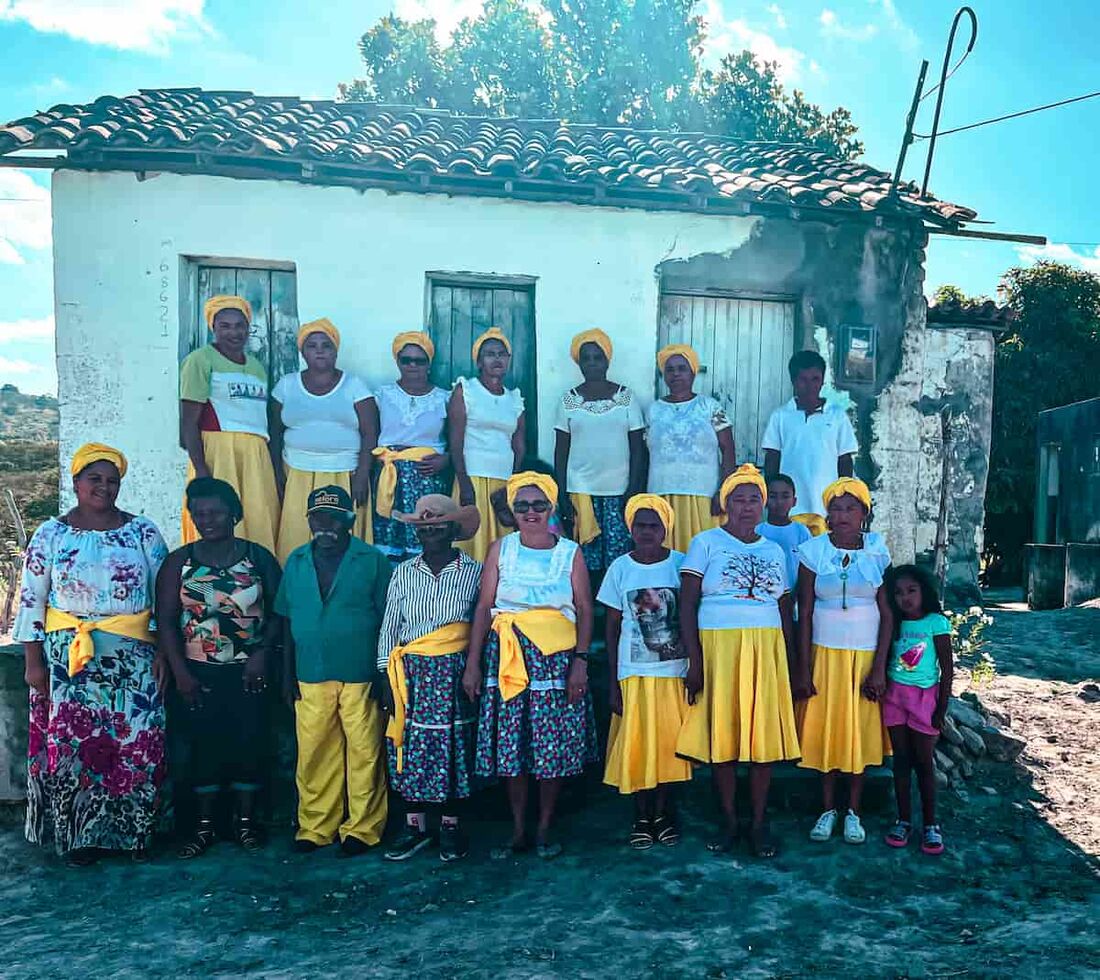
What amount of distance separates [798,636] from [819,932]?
1.22 m

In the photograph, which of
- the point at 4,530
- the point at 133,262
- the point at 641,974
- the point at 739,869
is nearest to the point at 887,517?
the point at 739,869

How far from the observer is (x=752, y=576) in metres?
3.86

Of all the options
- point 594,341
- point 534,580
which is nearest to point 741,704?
point 534,580

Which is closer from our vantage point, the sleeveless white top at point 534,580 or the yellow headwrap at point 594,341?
the sleeveless white top at point 534,580

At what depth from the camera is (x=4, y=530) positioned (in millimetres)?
17312

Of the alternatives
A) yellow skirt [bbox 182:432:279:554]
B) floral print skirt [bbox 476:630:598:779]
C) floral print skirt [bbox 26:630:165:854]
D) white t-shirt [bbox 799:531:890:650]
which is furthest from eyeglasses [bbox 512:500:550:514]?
floral print skirt [bbox 26:630:165:854]

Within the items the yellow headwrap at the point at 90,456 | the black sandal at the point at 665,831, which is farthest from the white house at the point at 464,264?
the black sandal at the point at 665,831

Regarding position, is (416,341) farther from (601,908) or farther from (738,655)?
(601,908)

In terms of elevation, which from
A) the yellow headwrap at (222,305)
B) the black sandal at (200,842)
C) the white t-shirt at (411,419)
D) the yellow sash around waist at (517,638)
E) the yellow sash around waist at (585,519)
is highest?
the yellow headwrap at (222,305)

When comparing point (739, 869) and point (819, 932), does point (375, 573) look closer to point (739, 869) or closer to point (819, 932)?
point (739, 869)

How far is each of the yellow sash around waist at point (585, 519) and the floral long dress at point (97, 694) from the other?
7.02 ft

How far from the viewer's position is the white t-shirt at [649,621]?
12.8ft

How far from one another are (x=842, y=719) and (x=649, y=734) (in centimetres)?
88

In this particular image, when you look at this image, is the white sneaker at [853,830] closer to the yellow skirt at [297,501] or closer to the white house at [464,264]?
the white house at [464,264]
